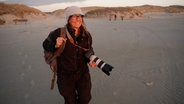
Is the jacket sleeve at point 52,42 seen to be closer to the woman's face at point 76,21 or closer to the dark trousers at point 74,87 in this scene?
the woman's face at point 76,21

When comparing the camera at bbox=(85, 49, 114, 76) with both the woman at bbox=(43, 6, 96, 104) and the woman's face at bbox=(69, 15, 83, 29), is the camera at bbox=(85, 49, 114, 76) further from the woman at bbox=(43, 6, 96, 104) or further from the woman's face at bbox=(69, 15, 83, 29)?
the woman's face at bbox=(69, 15, 83, 29)

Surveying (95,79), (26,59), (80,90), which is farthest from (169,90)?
(26,59)

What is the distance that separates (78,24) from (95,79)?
11.3 feet

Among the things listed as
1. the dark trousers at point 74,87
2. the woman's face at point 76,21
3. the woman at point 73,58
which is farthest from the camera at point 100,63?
the woman's face at point 76,21

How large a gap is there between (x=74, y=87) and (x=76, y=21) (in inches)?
40.9

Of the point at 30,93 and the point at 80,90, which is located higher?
the point at 80,90

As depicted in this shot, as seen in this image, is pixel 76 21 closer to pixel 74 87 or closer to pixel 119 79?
pixel 74 87

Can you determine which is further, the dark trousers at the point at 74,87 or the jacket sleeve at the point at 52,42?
the dark trousers at the point at 74,87

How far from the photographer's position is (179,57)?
29.1ft

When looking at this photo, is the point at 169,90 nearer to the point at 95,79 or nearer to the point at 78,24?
the point at 95,79

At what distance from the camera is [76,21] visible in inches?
138

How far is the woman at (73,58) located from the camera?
352 cm

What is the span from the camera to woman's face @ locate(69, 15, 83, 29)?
3.48m

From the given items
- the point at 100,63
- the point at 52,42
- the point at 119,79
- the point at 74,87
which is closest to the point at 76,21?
the point at 52,42
